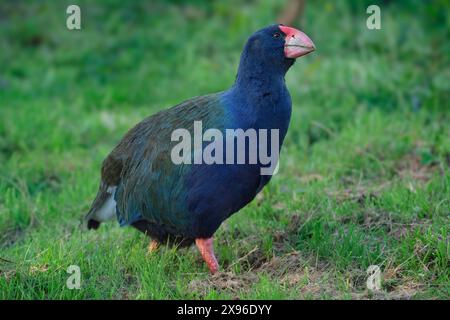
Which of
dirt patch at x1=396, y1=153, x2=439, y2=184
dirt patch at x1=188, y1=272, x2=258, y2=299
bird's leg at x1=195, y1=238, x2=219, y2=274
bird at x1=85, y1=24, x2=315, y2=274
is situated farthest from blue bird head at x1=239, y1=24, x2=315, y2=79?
dirt patch at x1=396, y1=153, x2=439, y2=184

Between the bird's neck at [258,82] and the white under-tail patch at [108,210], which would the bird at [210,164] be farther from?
the white under-tail patch at [108,210]

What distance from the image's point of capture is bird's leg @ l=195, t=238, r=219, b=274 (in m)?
4.58

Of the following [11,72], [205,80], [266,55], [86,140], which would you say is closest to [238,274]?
[266,55]

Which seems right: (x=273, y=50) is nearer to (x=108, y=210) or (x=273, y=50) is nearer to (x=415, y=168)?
(x=108, y=210)

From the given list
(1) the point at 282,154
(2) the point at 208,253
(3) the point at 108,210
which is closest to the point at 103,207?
(3) the point at 108,210

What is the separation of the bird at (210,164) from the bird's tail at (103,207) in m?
0.17

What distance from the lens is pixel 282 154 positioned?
22.5 feet

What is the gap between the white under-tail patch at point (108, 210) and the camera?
197 inches

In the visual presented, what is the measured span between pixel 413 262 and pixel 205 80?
4.83 meters

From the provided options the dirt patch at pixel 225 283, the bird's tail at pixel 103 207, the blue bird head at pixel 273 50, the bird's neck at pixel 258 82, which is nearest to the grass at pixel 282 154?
the dirt patch at pixel 225 283

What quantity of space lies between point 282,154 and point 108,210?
2.20 meters

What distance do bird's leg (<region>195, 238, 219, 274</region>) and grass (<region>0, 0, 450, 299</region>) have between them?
0.20 ft

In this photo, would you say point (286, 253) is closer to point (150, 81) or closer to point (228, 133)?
point (228, 133)
